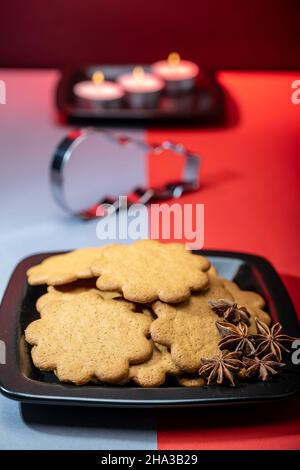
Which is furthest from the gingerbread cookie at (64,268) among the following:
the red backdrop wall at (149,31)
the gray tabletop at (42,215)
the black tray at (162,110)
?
the red backdrop wall at (149,31)

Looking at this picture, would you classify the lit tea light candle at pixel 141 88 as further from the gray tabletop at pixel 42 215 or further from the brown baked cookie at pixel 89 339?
the brown baked cookie at pixel 89 339

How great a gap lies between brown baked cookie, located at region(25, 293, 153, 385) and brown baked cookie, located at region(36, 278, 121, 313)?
0.06 ft

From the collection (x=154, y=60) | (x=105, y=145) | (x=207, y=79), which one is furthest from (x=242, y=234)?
(x=154, y=60)

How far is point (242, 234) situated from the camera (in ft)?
4.13

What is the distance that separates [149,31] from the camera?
2.10 meters

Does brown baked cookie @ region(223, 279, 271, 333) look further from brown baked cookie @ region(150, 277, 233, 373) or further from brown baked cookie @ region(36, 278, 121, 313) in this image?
brown baked cookie @ region(36, 278, 121, 313)

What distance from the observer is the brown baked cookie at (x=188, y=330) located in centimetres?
80

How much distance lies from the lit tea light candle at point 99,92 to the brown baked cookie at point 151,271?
0.78m

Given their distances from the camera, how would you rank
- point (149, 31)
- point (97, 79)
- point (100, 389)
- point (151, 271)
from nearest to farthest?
point (100, 389) < point (151, 271) < point (97, 79) < point (149, 31)

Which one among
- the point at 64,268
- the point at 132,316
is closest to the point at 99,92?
the point at 64,268

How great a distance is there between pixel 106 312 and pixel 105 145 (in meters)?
0.79

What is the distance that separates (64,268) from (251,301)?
0.24 meters

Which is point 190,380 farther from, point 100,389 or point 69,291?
point 69,291

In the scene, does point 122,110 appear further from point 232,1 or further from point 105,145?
point 232,1
